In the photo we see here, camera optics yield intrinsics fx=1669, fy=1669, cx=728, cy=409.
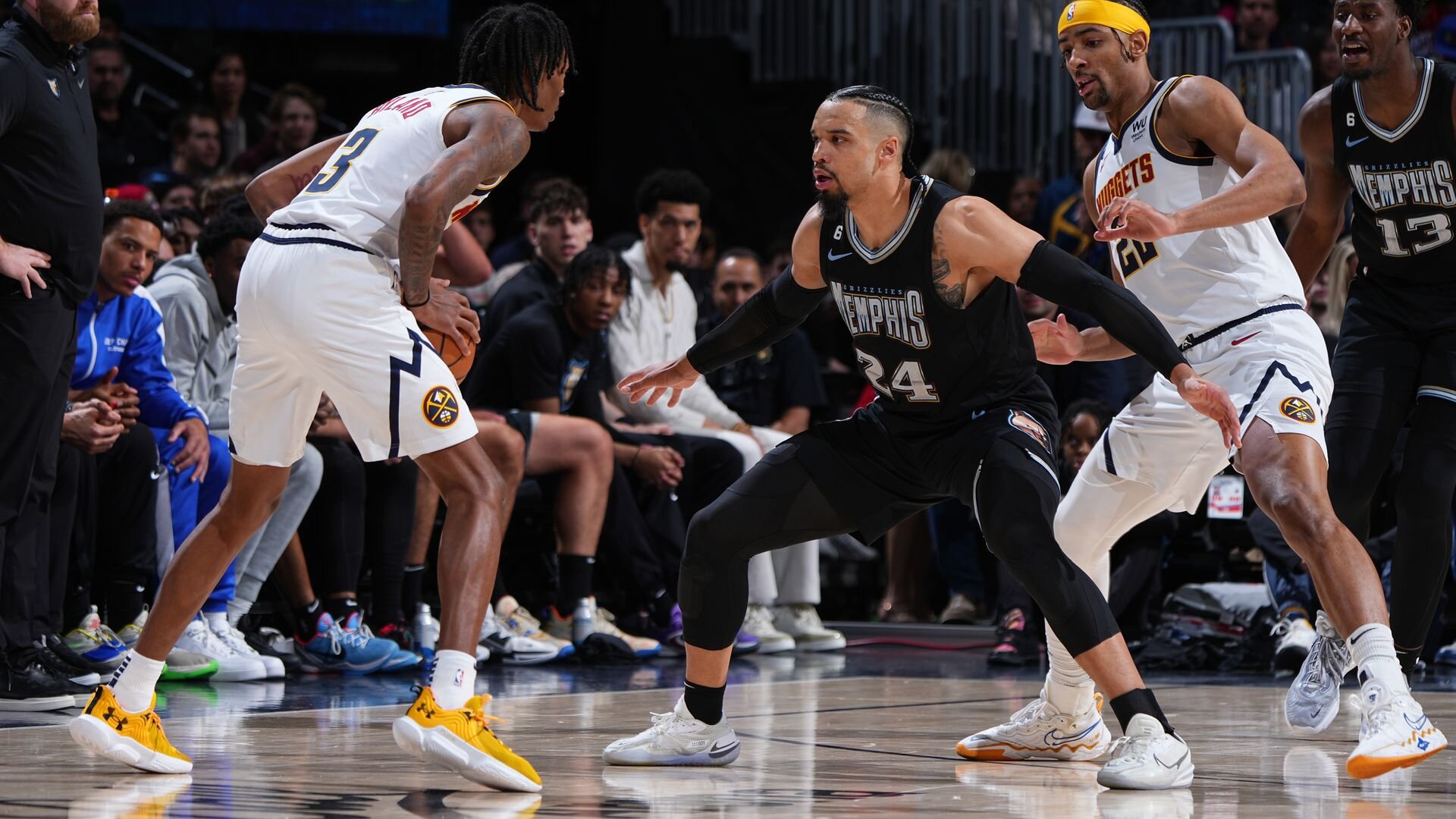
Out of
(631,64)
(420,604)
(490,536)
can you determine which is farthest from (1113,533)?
(631,64)

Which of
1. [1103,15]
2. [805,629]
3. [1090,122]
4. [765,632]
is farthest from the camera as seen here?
[1090,122]

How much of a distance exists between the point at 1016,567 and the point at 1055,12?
825cm

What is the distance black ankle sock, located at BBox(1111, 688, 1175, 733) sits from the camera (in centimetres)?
370

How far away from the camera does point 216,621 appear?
241 inches

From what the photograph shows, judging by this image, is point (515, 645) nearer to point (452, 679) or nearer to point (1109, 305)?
point (452, 679)

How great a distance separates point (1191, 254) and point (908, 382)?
0.94 m

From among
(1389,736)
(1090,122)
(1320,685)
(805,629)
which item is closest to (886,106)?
(1389,736)

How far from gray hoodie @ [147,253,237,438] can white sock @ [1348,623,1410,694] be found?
4.34m

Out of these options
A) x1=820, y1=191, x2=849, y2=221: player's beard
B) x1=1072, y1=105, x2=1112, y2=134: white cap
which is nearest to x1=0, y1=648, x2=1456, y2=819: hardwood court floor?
x1=820, y1=191, x2=849, y2=221: player's beard

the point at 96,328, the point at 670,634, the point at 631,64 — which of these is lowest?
the point at 670,634

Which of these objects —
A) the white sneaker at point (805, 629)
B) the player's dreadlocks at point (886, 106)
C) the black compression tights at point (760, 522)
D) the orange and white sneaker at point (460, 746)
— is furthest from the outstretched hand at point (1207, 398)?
the white sneaker at point (805, 629)

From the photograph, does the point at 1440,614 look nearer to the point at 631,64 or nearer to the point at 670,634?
the point at 670,634

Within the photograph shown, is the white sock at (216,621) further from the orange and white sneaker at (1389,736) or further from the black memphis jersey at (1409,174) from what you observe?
the black memphis jersey at (1409,174)

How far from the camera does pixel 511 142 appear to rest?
3832 mm
